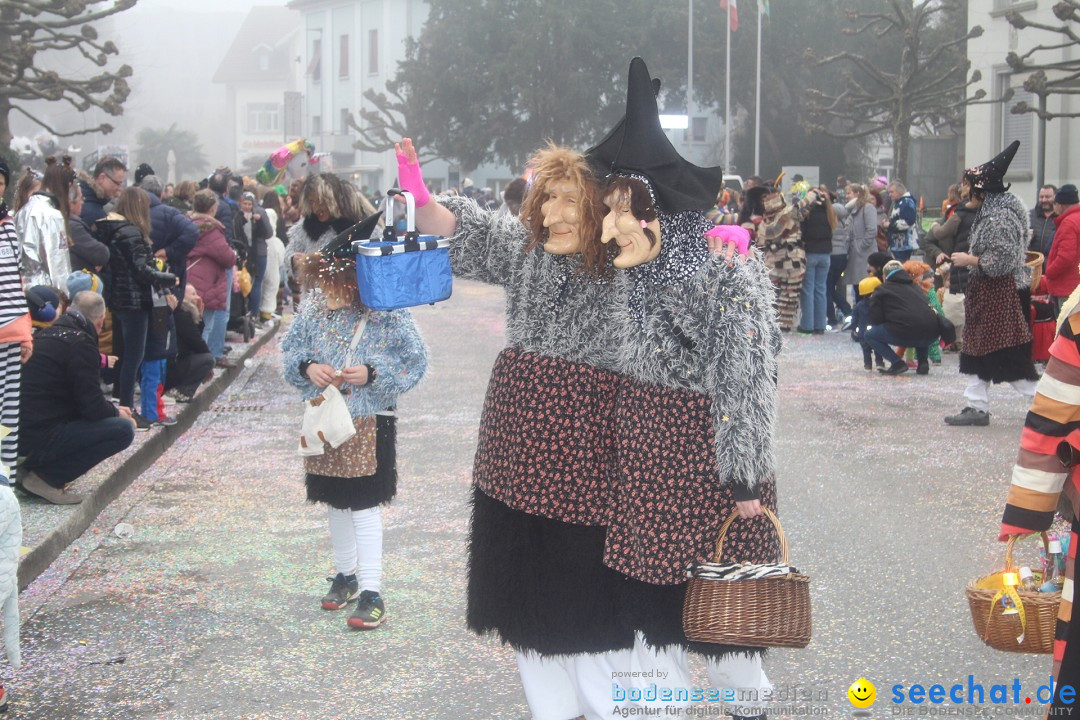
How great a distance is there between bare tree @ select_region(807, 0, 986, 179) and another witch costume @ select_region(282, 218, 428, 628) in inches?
910

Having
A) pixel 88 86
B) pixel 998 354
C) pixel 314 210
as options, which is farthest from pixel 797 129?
pixel 314 210

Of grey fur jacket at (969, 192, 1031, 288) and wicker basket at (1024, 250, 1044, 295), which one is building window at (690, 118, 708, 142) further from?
grey fur jacket at (969, 192, 1031, 288)

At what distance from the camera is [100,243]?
28.7 ft

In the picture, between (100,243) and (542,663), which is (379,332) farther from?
(100,243)

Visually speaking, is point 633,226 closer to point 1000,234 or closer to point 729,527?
point 729,527

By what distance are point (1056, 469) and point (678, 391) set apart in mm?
1001

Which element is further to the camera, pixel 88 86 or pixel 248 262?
pixel 88 86

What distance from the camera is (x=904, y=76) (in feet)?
96.3

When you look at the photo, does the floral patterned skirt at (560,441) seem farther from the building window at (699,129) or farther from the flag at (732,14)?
the building window at (699,129)

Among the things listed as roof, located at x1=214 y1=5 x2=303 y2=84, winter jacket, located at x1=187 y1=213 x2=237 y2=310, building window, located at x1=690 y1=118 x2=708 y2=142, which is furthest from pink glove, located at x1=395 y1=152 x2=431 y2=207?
roof, located at x1=214 y1=5 x2=303 y2=84

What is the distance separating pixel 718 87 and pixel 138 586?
161 ft

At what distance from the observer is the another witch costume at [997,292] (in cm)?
841

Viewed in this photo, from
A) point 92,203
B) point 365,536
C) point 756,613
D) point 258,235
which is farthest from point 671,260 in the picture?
point 258,235

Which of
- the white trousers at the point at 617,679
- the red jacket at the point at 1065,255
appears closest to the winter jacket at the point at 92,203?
the white trousers at the point at 617,679
